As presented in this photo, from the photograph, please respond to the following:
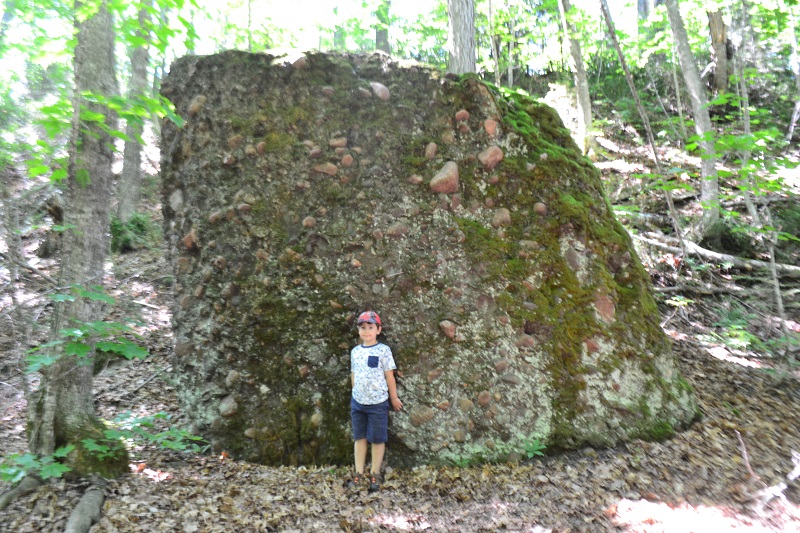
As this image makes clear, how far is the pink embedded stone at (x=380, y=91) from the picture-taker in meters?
4.73

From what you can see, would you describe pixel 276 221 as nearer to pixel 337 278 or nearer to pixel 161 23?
pixel 337 278

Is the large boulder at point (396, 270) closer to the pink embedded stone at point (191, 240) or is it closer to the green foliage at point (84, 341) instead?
the pink embedded stone at point (191, 240)

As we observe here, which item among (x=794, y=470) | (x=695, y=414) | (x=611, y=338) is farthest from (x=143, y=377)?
(x=794, y=470)

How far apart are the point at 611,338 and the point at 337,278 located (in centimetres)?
255

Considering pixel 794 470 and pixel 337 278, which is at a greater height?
pixel 337 278

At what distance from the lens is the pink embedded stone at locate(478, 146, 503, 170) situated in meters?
4.65

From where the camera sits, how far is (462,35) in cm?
716

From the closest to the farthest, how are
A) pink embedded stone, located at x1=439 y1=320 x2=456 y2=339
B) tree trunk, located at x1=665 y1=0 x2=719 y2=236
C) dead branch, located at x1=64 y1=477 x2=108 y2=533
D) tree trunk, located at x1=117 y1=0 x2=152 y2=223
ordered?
→ dead branch, located at x1=64 y1=477 x2=108 y2=533 < pink embedded stone, located at x1=439 y1=320 x2=456 y2=339 < tree trunk, located at x1=665 y1=0 x2=719 y2=236 < tree trunk, located at x1=117 y1=0 x2=152 y2=223

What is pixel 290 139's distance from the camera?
15.0 ft

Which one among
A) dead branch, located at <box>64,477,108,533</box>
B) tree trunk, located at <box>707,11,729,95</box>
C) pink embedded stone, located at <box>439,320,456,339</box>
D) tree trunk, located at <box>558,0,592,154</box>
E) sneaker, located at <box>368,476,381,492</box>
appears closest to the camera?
dead branch, located at <box>64,477,108,533</box>

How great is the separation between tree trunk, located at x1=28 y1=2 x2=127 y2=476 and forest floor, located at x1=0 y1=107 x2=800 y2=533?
0.97 feet

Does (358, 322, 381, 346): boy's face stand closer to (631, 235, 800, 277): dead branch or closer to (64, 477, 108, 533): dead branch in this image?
(64, 477, 108, 533): dead branch

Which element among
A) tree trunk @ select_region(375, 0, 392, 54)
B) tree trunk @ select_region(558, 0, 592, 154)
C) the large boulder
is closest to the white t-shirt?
the large boulder

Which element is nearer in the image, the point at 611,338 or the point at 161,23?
the point at 161,23
